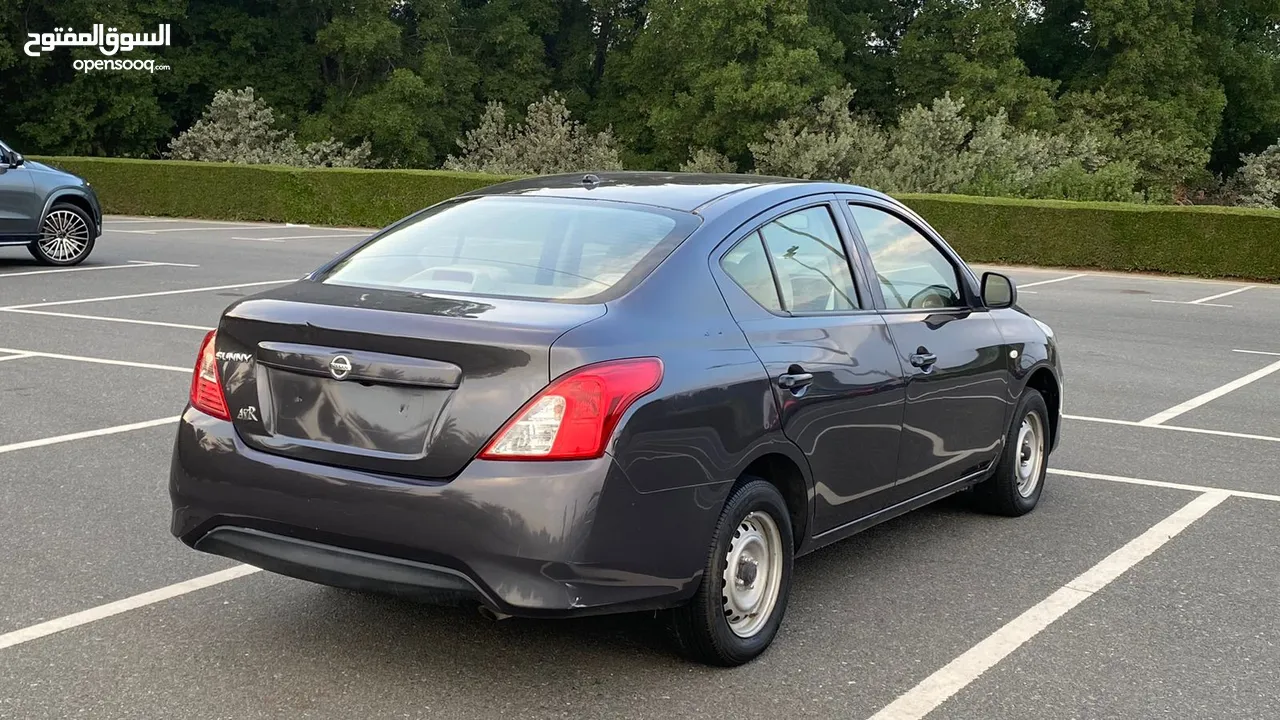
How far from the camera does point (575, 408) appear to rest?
12.3ft

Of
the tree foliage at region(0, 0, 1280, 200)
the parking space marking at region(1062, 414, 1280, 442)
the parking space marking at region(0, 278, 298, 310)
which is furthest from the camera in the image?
the tree foliage at region(0, 0, 1280, 200)

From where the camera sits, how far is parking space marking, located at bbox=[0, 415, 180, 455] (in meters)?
7.16

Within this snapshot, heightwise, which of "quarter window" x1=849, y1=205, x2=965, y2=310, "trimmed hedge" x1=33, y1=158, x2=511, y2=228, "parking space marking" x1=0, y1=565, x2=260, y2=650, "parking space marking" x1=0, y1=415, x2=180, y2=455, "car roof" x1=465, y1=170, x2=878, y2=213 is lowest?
"trimmed hedge" x1=33, y1=158, x2=511, y2=228

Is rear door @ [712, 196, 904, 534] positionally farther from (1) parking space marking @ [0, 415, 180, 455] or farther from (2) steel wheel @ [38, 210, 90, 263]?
(2) steel wheel @ [38, 210, 90, 263]

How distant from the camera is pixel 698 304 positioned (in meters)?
4.27

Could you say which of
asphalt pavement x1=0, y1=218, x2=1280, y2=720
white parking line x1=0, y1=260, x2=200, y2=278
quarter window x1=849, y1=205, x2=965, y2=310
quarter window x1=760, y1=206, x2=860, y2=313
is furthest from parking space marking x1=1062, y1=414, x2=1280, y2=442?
white parking line x1=0, y1=260, x2=200, y2=278

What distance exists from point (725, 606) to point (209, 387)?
1.75 m

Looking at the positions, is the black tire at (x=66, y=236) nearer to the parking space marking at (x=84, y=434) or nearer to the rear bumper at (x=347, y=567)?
the parking space marking at (x=84, y=434)

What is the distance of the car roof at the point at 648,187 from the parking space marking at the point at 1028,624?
68.2 inches

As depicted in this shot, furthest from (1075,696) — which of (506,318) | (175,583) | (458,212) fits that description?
(175,583)

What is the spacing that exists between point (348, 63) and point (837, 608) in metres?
53.0

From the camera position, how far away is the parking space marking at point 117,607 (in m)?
4.44

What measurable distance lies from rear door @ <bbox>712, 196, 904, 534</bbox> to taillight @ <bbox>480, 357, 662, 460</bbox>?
2.53ft

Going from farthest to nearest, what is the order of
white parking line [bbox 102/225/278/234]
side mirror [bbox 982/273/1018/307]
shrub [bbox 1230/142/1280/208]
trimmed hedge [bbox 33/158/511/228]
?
1. shrub [bbox 1230/142/1280/208]
2. trimmed hedge [bbox 33/158/511/228]
3. white parking line [bbox 102/225/278/234]
4. side mirror [bbox 982/273/1018/307]
